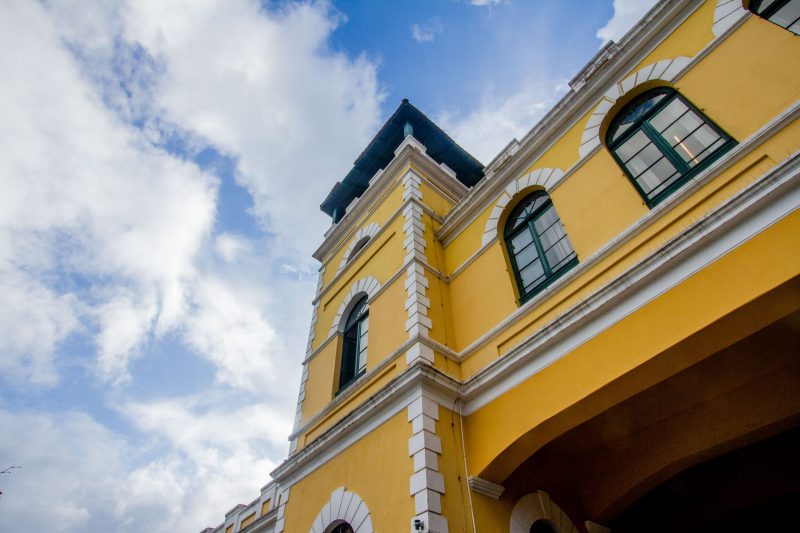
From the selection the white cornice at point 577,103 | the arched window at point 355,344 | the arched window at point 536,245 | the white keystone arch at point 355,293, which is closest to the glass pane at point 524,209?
the arched window at point 536,245

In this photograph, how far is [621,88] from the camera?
7227 millimetres

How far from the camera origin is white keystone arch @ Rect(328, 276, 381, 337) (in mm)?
10069

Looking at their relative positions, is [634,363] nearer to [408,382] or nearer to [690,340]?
[690,340]

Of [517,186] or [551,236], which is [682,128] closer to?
[551,236]

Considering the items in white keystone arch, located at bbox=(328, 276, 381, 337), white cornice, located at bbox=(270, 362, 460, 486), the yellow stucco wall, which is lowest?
the yellow stucco wall

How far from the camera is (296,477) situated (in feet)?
28.4

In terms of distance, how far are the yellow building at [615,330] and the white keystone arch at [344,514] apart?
4 centimetres

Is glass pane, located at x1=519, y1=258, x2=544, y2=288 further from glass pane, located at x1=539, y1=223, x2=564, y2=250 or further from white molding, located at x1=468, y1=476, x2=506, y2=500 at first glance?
white molding, located at x1=468, y1=476, x2=506, y2=500

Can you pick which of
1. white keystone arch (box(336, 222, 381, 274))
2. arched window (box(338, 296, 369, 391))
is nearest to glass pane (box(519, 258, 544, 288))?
arched window (box(338, 296, 369, 391))

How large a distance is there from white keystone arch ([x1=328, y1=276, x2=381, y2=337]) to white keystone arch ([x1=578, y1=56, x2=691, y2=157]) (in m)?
5.00

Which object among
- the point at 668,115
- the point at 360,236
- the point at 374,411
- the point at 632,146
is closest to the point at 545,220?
the point at 632,146

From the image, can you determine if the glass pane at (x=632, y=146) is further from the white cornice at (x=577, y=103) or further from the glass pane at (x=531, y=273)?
the glass pane at (x=531, y=273)

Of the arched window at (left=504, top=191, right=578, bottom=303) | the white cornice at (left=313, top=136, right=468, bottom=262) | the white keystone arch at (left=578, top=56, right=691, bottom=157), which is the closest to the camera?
the white keystone arch at (left=578, top=56, right=691, bottom=157)

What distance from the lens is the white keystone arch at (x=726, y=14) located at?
5.87 metres
